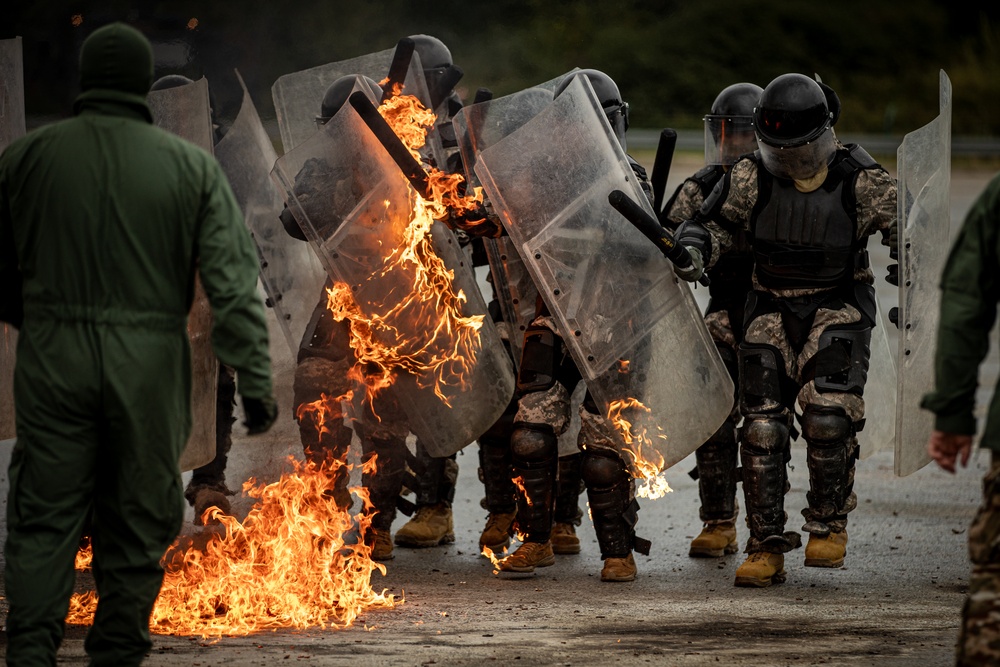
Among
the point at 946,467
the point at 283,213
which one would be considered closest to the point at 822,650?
the point at 946,467

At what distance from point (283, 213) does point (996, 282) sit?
3086mm

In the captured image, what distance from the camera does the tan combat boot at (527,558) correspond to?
5.69 metres

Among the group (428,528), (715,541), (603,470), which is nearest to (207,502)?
(428,528)

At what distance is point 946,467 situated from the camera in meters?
3.45

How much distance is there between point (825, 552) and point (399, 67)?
273 cm

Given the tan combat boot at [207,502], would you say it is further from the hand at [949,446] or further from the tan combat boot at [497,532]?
the hand at [949,446]

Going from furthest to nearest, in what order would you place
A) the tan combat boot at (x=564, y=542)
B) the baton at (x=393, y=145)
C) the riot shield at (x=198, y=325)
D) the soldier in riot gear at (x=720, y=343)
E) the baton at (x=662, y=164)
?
the tan combat boot at (x=564, y=542) → the soldier in riot gear at (x=720, y=343) → the baton at (x=662, y=164) → the baton at (x=393, y=145) → the riot shield at (x=198, y=325)

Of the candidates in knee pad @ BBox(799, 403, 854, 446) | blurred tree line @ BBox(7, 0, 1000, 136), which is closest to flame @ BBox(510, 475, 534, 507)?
knee pad @ BBox(799, 403, 854, 446)

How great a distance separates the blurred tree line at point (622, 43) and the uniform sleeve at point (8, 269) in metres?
3.49

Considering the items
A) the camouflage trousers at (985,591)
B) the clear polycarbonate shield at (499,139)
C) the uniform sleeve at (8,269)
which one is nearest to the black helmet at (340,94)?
the clear polycarbonate shield at (499,139)

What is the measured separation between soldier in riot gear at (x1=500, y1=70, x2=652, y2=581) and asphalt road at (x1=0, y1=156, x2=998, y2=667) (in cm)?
13

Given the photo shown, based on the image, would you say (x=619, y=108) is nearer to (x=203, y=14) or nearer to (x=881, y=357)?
(x=881, y=357)

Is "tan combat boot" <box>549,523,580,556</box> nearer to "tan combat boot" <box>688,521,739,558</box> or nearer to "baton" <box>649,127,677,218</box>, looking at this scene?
"tan combat boot" <box>688,521,739,558</box>

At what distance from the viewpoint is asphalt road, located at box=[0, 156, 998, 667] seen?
14.3 feet
